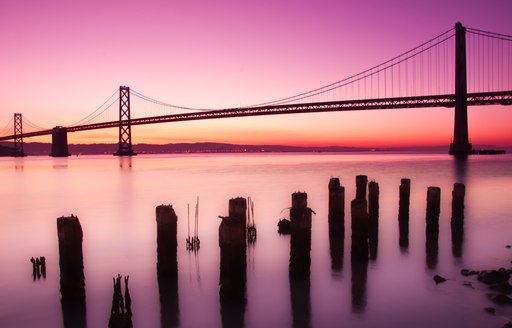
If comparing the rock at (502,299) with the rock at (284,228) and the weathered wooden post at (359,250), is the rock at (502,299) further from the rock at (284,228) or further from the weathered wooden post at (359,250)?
the rock at (284,228)

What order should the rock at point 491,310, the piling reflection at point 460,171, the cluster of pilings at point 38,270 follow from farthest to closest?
the piling reflection at point 460,171, the cluster of pilings at point 38,270, the rock at point 491,310

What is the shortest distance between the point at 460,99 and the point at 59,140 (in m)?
63.6

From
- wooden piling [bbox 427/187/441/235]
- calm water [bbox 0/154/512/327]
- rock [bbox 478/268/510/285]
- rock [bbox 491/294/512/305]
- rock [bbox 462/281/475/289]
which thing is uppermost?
wooden piling [bbox 427/187/441/235]

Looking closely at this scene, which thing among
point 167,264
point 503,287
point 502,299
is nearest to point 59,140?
point 167,264

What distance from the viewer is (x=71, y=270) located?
5258 millimetres

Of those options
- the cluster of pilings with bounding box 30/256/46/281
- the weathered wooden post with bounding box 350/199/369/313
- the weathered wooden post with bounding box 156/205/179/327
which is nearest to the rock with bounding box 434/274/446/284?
the weathered wooden post with bounding box 350/199/369/313

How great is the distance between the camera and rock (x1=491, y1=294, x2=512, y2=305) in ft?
17.6

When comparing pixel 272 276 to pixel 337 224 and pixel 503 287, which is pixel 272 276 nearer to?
pixel 337 224

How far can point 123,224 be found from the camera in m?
12.3

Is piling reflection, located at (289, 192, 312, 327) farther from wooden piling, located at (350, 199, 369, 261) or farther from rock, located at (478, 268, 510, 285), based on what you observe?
rock, located at (478, 268, 510, 285)

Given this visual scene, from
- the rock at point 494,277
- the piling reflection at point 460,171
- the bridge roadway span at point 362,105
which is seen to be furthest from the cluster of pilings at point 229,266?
the bridge roadway span at point 362,105

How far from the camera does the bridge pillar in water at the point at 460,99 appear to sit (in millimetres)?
52312

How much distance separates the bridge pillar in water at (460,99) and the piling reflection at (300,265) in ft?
170

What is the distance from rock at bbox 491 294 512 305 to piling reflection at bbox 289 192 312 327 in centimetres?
223
